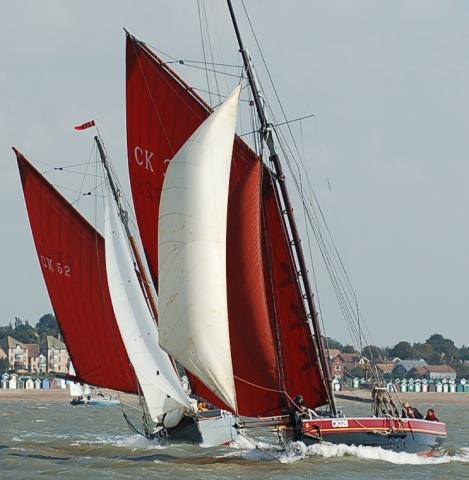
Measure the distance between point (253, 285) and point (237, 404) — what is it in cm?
356

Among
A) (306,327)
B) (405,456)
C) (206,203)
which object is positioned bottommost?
(405,456)

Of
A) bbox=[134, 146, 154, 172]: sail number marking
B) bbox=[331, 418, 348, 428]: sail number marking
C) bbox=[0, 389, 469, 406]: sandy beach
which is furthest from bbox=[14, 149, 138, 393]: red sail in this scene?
bbox=[0, 389, 469, 406]: sandy beach

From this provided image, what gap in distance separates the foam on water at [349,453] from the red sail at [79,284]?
1295cm

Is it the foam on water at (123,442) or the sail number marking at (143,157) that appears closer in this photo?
the sail number marking at (143,157)

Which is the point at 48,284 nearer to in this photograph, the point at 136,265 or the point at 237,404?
the point at 136,265

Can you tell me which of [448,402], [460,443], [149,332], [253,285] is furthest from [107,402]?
[253,285]

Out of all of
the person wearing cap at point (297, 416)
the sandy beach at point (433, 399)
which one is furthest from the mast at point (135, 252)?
the sandy beach at point (433, 399)

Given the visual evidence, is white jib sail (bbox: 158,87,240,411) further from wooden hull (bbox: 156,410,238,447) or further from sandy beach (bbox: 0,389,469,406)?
sandy beach (bbox: 0,389,469,406)

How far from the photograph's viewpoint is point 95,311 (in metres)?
56.3

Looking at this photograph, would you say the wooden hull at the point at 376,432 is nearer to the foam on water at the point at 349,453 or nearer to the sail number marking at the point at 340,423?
the sail number marking at the point at 340,423

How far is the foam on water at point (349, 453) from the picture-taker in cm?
4344

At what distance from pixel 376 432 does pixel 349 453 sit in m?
1.04

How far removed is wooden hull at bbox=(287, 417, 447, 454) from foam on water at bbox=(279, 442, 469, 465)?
0.13 meters

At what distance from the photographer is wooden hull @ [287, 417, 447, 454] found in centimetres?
4347
